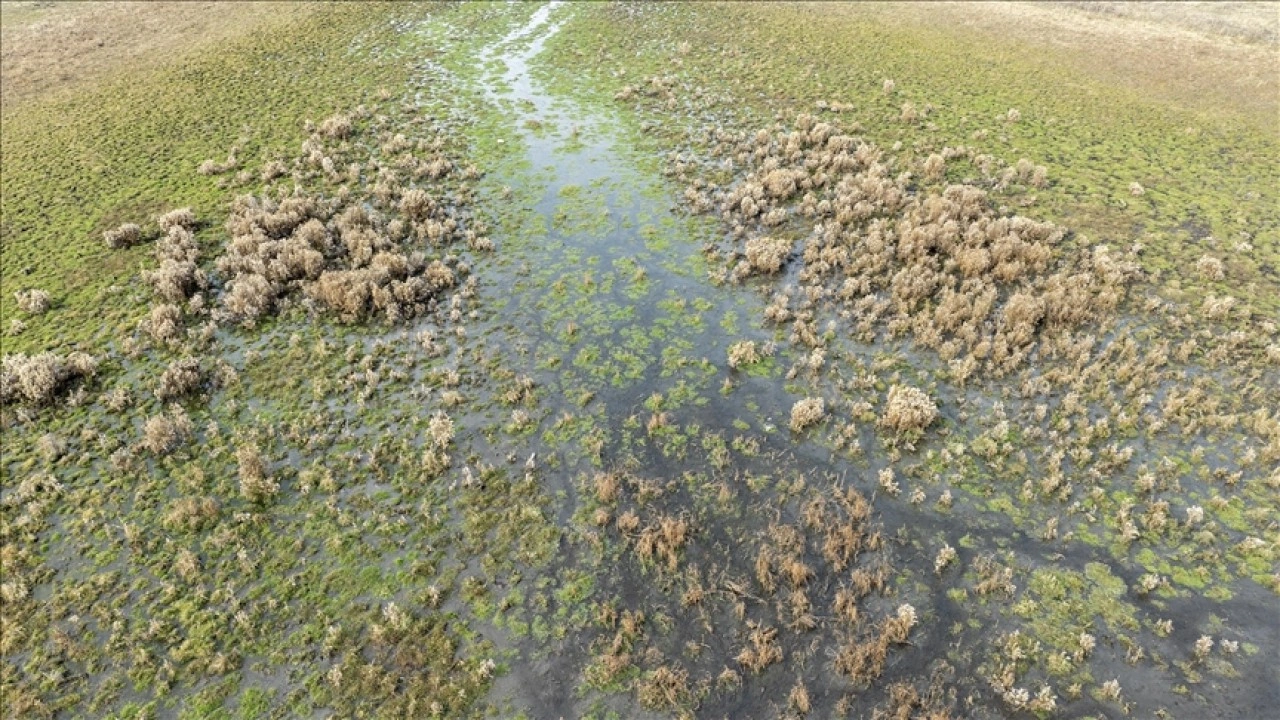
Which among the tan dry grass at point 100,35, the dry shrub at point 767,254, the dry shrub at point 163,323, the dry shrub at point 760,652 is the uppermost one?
the tan dry grass at point 100,35

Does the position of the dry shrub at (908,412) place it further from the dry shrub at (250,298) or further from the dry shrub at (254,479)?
the dry shrub at (250,298)

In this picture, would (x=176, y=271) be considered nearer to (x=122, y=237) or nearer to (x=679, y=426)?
(x=122, y=237)

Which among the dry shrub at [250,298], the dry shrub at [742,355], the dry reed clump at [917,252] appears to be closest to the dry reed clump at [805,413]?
the dry shrub at [742,355]

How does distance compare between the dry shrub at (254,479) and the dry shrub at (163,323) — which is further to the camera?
the dry shrub at (163,323)

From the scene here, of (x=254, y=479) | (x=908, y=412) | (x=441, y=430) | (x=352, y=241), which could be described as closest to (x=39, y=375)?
(x=254, y=479)

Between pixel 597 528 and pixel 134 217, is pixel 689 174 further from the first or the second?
pixel 134 217

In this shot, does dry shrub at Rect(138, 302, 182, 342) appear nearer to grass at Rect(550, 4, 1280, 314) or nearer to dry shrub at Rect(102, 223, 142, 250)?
dry shrub at Rect(102, 223, 142, 250)
